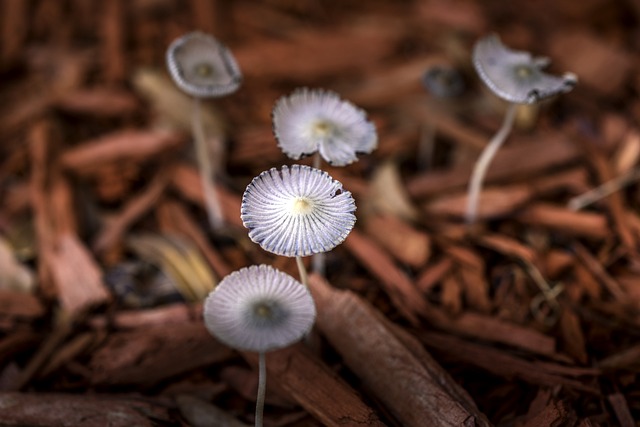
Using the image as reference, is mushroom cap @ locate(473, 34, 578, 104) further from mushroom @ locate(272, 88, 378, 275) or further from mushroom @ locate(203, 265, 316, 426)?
mushroom @ locate(203, 265, 316, 426)

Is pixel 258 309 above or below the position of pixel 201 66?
below

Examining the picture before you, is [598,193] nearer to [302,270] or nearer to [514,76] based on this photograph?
[514,76]

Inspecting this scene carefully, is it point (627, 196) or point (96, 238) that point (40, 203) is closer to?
point (96, 238)

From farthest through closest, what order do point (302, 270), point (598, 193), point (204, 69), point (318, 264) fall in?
point (598, 193) → point (318, 264) → point (204, 69) → point (302, 270)

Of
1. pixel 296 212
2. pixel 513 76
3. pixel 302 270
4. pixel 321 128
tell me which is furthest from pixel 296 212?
pixel 513 76

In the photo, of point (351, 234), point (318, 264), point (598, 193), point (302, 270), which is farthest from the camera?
point (598, 193)

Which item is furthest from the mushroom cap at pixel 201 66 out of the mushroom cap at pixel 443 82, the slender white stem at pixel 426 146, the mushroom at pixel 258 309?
the slender white stem at pixel 426 146

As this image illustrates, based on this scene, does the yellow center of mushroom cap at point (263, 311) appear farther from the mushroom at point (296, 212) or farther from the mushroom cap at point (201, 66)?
the mushroom cap at point (201, 66)

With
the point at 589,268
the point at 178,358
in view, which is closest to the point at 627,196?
the point at 589,268
